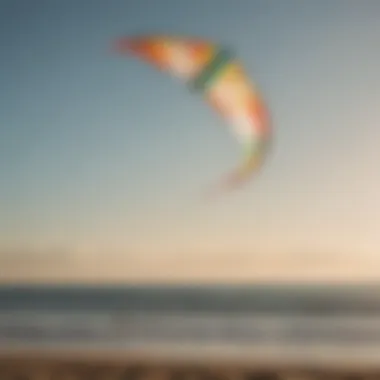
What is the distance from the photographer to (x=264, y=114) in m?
1.59

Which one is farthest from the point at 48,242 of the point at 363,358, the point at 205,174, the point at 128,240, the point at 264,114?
the point at 363,358

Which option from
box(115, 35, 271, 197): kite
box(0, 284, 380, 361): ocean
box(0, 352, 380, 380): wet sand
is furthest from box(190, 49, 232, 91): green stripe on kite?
box(0, 352, 380, 380): wet sand

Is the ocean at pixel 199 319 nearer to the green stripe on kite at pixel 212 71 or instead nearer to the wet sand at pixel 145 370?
the wet sand at pixel 145 370

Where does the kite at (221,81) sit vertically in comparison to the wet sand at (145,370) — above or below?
above

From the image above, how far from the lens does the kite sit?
1.58 metres

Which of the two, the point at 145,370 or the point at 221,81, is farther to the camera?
the point at 221,81

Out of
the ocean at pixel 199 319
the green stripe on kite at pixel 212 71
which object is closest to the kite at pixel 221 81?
the green stripe on kite at pixel 212 71

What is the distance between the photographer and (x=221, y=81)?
1.61 meters

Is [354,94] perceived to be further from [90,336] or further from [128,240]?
[90,336]

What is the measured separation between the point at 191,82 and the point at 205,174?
172 millimetres

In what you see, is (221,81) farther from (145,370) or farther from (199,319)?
(145,370)

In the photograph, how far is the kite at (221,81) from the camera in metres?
1.58

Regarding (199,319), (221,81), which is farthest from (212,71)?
(199,319)

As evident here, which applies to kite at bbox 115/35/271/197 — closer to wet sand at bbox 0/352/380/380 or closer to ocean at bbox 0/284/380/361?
ocean at bbox 0/284/380/361
